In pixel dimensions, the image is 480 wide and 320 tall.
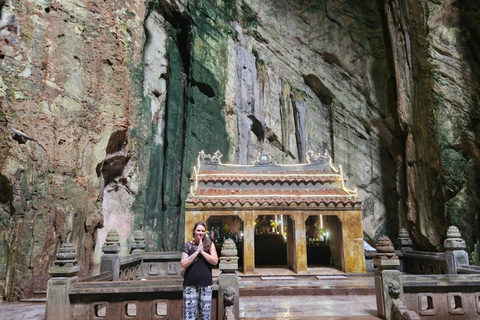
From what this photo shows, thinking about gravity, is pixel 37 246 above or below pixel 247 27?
below

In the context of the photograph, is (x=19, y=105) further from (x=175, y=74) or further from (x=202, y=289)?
(x=175, y=74)

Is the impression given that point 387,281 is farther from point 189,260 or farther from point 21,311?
point 21,311

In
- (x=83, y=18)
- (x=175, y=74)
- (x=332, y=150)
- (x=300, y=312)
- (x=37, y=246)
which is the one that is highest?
(x=175, y=74)

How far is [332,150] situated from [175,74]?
1278cm

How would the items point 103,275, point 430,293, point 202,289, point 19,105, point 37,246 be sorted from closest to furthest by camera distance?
point 202,289, point 430,293, point 103,275, point 37,246, point 19,105

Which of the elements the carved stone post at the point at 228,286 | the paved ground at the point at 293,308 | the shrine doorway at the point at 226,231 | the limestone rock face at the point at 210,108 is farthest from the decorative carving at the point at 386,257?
Result: the limestone rock face at the point at 210,108

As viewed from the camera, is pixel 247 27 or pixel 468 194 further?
pixel 247 27

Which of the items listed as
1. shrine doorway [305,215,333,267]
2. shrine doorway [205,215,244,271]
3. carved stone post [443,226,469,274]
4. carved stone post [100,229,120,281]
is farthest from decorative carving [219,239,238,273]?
shrine doorway [305,215,333,267]

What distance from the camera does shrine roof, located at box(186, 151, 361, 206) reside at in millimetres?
11445

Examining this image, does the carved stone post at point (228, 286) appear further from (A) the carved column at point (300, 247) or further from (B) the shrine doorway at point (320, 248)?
(B) the shrine doorway at point (320, 248)

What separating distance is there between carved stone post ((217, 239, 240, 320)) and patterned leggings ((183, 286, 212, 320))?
2.85 ft

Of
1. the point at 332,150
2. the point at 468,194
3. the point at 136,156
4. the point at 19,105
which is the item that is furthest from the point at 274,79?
the point at 19,105

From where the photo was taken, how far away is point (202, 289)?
5.19 meters

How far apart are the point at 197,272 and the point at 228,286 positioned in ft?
3.91
